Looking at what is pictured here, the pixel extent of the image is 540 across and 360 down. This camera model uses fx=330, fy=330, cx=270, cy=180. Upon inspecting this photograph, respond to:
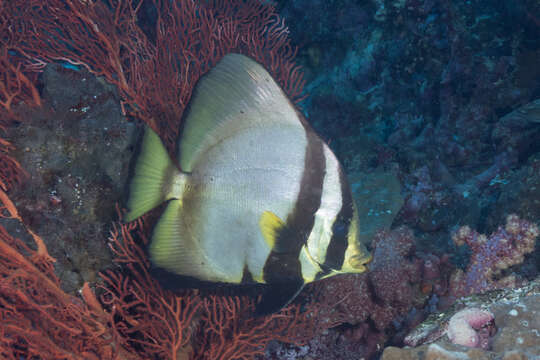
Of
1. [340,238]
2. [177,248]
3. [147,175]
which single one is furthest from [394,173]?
[147,175]

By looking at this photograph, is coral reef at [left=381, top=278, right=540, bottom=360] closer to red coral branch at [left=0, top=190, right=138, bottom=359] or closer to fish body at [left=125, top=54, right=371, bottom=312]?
fish body at [left=125, top=54, right=371, bottom=312]

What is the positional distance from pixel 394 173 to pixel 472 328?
343cm

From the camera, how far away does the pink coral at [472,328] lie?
176 centimetres

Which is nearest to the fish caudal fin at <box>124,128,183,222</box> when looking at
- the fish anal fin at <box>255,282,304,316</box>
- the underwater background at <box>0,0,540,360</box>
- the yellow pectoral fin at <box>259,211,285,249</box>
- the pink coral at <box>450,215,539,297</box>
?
the yellow pectoral fin at <box>259,211,285,249</box>

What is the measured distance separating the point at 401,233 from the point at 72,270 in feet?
9.56

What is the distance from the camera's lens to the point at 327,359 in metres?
2.89

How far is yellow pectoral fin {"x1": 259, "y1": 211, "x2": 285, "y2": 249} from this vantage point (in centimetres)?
171

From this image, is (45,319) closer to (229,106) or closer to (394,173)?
(229,106)

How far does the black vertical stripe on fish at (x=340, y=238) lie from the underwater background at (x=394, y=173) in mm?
569

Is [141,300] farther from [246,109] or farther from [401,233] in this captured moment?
[401,233]

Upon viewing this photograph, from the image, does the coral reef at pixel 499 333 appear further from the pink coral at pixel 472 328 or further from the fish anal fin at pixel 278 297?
the fish anal fin at pixel 278 297

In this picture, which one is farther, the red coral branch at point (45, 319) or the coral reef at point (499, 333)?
the red coral branch at point (45, 319)

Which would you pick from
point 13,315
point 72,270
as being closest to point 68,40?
point 72,270

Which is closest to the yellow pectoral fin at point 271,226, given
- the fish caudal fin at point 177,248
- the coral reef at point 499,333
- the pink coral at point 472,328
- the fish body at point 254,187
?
the fish body at point 254,187
